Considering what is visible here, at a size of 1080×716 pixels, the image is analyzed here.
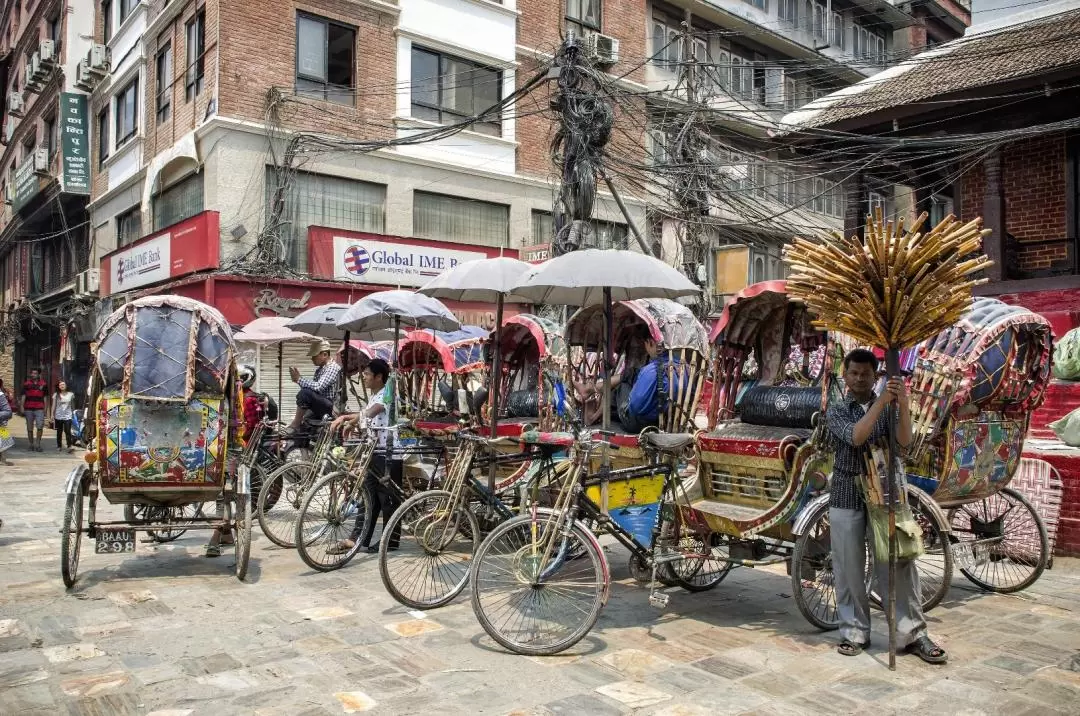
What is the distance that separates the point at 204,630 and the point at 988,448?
5.71 metres

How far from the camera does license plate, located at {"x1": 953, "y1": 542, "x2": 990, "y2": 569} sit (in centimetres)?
655

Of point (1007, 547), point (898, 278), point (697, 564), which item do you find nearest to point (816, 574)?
point (697, 564)

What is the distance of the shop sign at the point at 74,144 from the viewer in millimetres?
23766

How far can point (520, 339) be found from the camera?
10.9 meters

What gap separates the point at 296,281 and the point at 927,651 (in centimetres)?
1517

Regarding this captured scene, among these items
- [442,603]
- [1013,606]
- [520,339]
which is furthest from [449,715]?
[520,339]

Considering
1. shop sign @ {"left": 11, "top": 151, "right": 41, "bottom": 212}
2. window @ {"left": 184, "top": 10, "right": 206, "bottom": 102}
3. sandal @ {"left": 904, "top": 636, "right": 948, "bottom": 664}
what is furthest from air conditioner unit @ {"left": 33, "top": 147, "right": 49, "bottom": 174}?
sandal @ {"left": 904, "top": 636, "right": 948, "bottom": 664}

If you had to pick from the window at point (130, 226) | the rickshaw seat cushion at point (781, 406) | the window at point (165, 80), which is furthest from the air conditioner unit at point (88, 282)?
the rickshaw seat cushion at point (781, 406)

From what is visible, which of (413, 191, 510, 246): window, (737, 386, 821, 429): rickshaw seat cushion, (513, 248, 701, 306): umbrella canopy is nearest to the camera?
(513, 248, 701, 306): umbrella canopy

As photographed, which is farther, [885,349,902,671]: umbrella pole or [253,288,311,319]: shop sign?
[253,288,311,319]: shop sign

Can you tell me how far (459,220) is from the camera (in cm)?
2078

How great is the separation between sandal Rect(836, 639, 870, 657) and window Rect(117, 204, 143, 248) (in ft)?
67.1

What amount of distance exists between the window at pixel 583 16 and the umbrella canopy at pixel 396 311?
50.9ft

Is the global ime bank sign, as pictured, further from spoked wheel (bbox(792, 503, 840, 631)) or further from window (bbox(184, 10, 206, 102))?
spoked wheel (bbox(792, 503, 840, 631))
